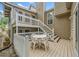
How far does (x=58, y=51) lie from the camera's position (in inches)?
118

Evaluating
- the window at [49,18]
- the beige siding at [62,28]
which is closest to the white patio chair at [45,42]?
the beige siding at [62,28]

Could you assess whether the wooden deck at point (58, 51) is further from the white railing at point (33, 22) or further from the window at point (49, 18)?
the window at point (49, 18)

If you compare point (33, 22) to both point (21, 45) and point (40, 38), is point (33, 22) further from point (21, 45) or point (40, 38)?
point (21, 45)

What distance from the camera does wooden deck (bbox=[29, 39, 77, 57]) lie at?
2862 millimetres

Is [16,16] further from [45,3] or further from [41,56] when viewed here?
[41,56]

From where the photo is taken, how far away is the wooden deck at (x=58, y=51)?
286cm

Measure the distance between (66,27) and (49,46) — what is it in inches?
30.6

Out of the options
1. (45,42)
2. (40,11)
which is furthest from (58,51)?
(40,11)

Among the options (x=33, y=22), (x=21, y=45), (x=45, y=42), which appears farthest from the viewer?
(x=45, y=42)

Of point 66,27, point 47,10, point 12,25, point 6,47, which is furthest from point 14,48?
point 66,27

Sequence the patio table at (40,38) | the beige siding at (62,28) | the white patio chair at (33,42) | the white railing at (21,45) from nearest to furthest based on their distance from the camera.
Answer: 1. the white railing at (21,45)
2. the white patio chair at (33,42)
3. the patio table at (40,38)
4. the beige siding at (62,28)

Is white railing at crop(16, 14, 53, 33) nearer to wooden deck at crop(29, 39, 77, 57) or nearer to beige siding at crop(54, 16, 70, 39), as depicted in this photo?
beige siding at crop(54, 16, 70, 39)

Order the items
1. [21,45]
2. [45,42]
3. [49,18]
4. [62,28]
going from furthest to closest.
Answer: [62,28], [45,42], [49,18], [21,45]

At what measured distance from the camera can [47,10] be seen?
308cm
